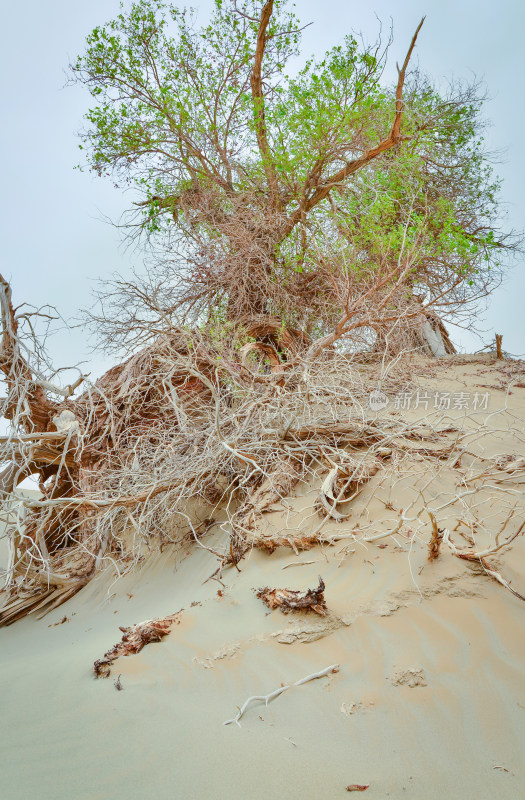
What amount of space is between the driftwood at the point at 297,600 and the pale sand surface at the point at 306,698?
5cm

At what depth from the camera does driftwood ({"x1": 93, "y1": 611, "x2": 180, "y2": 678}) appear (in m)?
2.74

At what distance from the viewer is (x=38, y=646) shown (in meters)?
4.19

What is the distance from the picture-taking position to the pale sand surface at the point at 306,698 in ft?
5.74

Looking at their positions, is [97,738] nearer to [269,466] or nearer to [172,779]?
[172,779]

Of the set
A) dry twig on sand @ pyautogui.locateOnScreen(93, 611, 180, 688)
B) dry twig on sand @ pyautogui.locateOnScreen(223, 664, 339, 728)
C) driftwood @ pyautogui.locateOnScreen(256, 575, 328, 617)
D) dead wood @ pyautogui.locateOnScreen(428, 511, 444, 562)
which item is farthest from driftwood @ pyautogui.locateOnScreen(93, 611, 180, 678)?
dead wood @ pyautogui.locateOnScreen(428, 511, 444, 562)

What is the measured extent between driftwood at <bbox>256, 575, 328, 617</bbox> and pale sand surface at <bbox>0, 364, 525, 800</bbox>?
5cm

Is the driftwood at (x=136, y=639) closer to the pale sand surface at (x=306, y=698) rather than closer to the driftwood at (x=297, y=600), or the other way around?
the pale sand surface at (x=306, y=698)

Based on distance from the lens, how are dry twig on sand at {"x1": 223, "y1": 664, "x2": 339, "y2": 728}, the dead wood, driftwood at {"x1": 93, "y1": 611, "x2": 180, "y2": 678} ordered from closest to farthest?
dry twig on sand at {"x1": 223, "y1": 664, "x2": 339, "y2": 728}
driftwood at {"x1": 93, "y1": 611, "x2": 180, "y2": 678}
the dead wood

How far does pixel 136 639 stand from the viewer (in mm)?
2938

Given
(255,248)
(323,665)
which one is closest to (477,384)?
(255,248)

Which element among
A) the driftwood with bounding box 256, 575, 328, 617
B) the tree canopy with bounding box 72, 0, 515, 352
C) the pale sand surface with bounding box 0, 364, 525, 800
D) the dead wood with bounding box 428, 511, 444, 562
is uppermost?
the tree canopy with bounding box 72, 0, 515, 352

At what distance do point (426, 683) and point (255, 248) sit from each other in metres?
6.03

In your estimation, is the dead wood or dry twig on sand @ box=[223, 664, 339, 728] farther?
the dead wood

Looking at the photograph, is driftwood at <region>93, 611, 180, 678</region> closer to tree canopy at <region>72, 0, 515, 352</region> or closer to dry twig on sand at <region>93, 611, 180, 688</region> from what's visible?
dry twig on sand at <region>93, 611, 180, 688</region>
